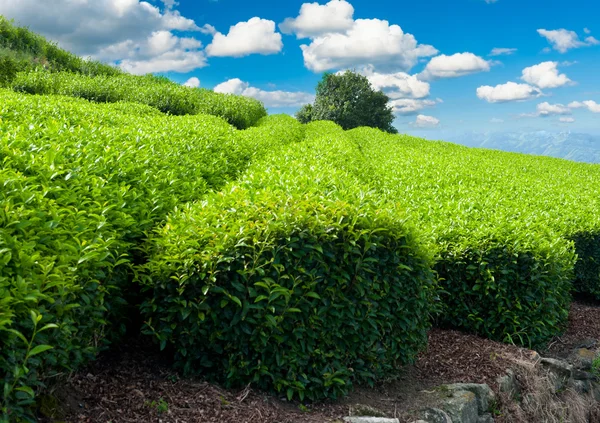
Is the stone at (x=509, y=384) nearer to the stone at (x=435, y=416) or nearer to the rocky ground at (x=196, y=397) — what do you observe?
the rocky ground at (x=196, y=397)

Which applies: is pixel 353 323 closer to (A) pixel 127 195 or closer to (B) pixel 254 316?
(B) pixel 254 316

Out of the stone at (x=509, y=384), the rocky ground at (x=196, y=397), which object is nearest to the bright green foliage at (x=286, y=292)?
the rocky ground at (x=196, y=397)

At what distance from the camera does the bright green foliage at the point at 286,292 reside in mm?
4227

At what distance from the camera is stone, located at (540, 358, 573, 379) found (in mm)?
6489

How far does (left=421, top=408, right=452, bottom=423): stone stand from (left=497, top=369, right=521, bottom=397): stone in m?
1.29

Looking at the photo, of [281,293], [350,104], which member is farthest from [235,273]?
[350,104]

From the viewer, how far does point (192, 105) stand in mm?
20984

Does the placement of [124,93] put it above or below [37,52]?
below

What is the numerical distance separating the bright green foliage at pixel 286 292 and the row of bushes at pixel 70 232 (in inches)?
17.4

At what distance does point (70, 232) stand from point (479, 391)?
4.21 meters

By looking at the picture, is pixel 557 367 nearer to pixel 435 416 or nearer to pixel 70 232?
pixel 435 416

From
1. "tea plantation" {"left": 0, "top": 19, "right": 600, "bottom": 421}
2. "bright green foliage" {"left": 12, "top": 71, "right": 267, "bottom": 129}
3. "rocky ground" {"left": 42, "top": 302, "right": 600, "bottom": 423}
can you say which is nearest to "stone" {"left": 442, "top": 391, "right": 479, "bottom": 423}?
"rocky ground" {"left": 42, "top": 302, "right": 600, "bottom": 423}

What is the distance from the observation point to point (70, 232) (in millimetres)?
3803

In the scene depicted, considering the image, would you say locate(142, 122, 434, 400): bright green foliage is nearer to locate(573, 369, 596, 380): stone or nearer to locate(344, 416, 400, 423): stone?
locate(344, 416, 400, 423): stone
